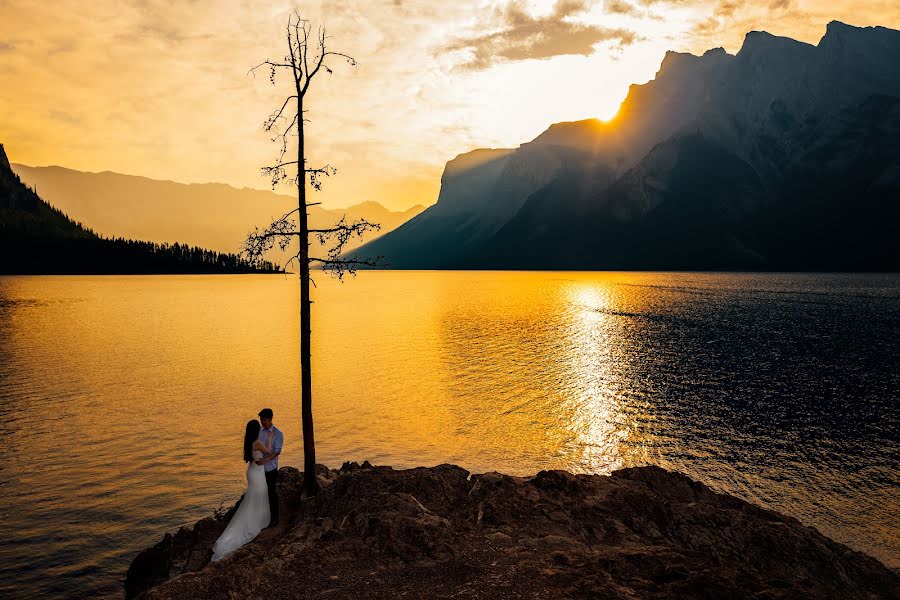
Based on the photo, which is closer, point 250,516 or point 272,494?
point 250,516

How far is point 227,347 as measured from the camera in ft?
225

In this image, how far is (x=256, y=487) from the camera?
1744 cm

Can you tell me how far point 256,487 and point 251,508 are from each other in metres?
0.82

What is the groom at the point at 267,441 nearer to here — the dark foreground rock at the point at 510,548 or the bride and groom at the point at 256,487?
the bride and groom at the point at 256,487

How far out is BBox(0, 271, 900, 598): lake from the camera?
2223cm

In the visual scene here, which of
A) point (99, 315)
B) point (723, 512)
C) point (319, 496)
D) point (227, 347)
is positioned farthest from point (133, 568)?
point (99, 315)

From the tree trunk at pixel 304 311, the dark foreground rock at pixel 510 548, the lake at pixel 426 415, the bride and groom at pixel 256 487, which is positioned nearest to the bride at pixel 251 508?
the bride and groom at pixel 256 487

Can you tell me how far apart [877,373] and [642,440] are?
36.7 m

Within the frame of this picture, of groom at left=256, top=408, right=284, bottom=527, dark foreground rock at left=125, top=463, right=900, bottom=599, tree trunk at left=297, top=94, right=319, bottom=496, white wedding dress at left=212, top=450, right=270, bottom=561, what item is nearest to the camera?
dark foreground rock at left=125, top=463, right=900, bottom=599

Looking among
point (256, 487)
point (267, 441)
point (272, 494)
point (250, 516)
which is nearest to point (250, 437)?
point (267, 441)

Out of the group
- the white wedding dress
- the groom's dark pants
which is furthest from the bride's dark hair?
the groom's dark pants

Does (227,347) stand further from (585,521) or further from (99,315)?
(585,521)

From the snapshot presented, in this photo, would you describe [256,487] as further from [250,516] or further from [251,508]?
[250,516]

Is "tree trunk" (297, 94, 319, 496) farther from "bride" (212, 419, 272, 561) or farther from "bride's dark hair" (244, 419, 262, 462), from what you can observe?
"bride's dark hair" (244, 419, 262, 462)
